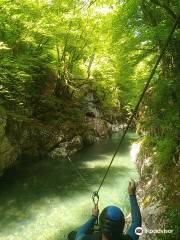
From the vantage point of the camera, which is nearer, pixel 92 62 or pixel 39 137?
pixel 39 137

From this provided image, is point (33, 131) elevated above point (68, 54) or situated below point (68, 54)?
Result: below

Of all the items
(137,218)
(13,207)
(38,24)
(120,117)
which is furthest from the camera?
(120,117)

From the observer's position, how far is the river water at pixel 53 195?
1020cm

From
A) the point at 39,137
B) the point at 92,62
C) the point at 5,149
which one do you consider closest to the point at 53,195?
the point at 5,149

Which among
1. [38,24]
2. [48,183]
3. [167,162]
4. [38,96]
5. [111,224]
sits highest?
[38,24]

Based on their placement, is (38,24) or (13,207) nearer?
(13,207)

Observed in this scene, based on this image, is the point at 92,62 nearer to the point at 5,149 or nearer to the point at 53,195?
the point at 5,149

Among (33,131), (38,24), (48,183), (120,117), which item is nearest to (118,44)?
(38,24)

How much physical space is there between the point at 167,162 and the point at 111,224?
6.71 metres

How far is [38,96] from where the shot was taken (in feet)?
68.8

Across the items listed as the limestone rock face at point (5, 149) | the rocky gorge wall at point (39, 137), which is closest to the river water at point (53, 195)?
the limestone rock face at point (5, 149)

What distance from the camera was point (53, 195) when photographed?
43.8 feet

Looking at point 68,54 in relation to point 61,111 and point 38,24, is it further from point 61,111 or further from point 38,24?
point 38,24

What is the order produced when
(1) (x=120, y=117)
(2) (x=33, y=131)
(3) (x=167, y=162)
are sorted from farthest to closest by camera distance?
(1) (x=120, y=117)
(2) (x=33, y=131)
(3) (x=167, y=162)
